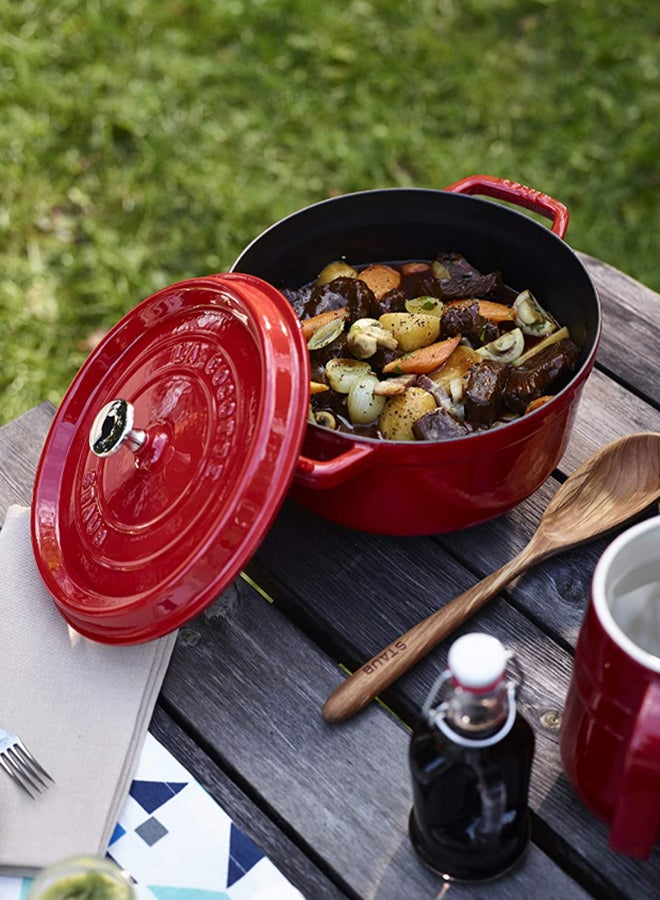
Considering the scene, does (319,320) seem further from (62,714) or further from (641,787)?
(641,787)

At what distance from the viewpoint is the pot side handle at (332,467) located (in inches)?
52.6

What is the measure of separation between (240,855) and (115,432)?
55 centimetres

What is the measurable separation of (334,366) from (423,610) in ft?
1.28

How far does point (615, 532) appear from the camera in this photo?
1563 mm

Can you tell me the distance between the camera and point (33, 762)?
1.32m

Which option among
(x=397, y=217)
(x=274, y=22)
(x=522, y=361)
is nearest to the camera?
(x=522, y=361)

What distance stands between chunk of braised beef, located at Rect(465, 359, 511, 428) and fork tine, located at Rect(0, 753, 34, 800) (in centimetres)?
79

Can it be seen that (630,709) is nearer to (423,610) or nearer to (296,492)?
(423,610)

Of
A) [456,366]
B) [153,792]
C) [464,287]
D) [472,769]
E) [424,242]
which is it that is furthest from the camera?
[424,242]

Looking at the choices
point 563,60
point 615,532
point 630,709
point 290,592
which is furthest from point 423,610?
point 563,60

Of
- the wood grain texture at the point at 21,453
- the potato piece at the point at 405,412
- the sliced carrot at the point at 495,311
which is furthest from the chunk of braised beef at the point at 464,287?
the wood grain texture at the point at 21,453

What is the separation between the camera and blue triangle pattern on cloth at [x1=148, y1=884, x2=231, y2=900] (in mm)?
1196

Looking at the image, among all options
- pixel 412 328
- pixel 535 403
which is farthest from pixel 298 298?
pixel 535 403

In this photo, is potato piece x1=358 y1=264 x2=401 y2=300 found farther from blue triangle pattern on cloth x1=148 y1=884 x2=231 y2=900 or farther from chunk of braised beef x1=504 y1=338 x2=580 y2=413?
blue triangle pattern on cloth x1=148 y1=884 x2=231 y2=900
